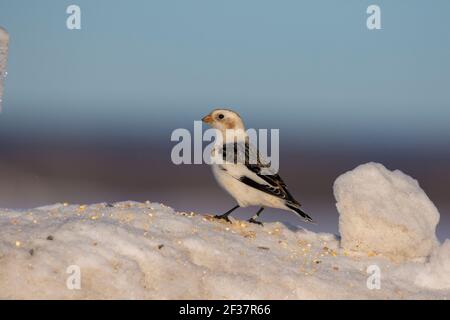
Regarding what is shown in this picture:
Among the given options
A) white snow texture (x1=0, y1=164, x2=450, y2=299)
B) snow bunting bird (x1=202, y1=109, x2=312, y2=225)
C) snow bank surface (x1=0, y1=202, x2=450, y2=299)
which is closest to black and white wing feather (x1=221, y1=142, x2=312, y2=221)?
snow bunting bird (x1=202, y1=109, x2=312, y2=225)

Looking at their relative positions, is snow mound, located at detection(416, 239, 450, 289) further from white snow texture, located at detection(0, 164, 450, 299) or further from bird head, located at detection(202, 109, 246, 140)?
bird head, located at detection(202, 109, 246, 140)

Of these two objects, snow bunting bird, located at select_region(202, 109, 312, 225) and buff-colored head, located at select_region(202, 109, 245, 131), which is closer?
snow bunting bird, located at select_region(202, 109, 312, 225)

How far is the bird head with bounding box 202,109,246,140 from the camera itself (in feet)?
33.6

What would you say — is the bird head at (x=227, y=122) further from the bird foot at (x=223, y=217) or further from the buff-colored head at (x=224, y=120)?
the bird foot at (x=223, y=217)

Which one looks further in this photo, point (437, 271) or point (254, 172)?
point (254, 172)

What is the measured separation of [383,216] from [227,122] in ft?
8.08

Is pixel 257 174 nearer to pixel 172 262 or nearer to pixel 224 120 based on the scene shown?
pixel 224 120

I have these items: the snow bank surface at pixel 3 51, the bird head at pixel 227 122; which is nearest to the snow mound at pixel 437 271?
the bird head at pixel 227 122

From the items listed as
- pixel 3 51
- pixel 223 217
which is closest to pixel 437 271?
pixel 223 217

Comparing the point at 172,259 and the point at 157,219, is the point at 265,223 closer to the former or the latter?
the point at 157,219

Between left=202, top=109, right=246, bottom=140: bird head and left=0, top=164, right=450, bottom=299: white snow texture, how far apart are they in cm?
124

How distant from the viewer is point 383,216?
8.78 meters

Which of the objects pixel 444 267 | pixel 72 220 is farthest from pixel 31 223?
pixel 444 267

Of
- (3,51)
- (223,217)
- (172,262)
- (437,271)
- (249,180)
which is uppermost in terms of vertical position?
(3,51)
